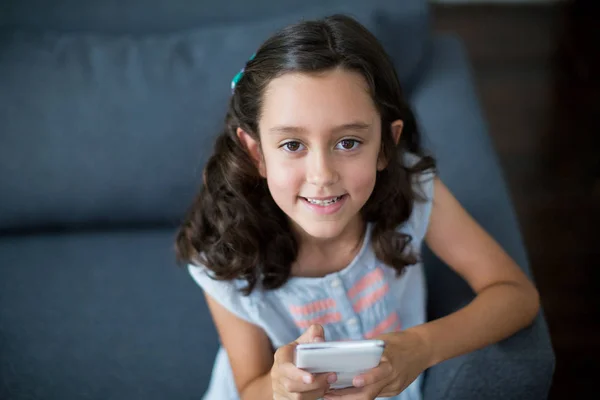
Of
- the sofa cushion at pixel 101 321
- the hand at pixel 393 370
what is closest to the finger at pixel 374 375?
the hand at pixel 393 370

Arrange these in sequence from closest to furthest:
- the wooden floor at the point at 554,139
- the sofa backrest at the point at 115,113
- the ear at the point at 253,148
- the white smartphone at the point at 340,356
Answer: the white smartphone at the point at 340,356 < the ear at the point at 253,148 < the sofa backrest at the point at 115,113 < the wooden floor at the point at 554,139

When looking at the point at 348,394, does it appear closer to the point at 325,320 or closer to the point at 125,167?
the point at 325,320

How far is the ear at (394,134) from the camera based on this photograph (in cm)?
104

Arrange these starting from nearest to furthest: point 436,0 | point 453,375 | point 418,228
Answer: point 453,375, point 418,228, point 436,0

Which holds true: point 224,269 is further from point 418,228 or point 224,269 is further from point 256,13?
point 256,13

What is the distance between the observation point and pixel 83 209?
1521 millimetres

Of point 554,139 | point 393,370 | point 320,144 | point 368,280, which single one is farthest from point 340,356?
point 554,139

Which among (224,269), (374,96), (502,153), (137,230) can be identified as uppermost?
(374,96)

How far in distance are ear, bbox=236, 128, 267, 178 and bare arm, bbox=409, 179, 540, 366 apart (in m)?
0.34

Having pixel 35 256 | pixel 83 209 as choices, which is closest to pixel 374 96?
pixel 83 209

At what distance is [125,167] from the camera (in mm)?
1468

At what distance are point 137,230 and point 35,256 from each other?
241mm

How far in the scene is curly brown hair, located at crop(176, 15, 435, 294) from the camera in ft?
3.15

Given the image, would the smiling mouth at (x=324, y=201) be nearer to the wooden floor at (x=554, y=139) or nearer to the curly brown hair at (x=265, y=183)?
the curly brown hair at (x=265, y=183)
